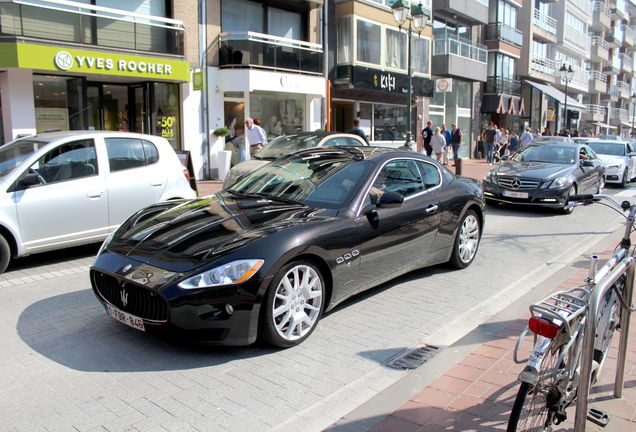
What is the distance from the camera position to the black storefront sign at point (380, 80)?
2319 cm

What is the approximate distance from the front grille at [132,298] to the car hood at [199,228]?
217 mm

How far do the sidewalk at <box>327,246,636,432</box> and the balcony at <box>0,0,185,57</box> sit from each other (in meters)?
13.2

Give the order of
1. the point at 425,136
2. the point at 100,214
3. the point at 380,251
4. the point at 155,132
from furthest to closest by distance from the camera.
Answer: the point at 425,136, the point at 155,132, the point at 100,214, the point at 380,251

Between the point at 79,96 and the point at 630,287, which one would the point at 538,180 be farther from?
the point at 79,96

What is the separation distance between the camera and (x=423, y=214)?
5.83 meters

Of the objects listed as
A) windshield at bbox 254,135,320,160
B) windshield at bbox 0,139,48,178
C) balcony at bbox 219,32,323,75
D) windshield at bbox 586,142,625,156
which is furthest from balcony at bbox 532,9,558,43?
windshield at bbox 0,139,48,178

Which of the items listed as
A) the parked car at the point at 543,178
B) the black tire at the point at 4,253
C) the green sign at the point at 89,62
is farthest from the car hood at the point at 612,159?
the black tire at the point at 4,253

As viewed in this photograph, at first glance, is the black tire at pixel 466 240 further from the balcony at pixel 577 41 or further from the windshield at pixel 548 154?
the balcony at pixel 577 41

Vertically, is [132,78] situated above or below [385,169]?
above

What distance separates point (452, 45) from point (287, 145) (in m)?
21.3

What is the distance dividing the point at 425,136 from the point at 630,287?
20.4 metres

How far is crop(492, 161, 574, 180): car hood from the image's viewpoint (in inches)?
469

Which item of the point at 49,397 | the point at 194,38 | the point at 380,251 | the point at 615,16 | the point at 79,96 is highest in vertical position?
the point at 615,16

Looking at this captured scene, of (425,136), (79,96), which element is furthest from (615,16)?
(79,96)
